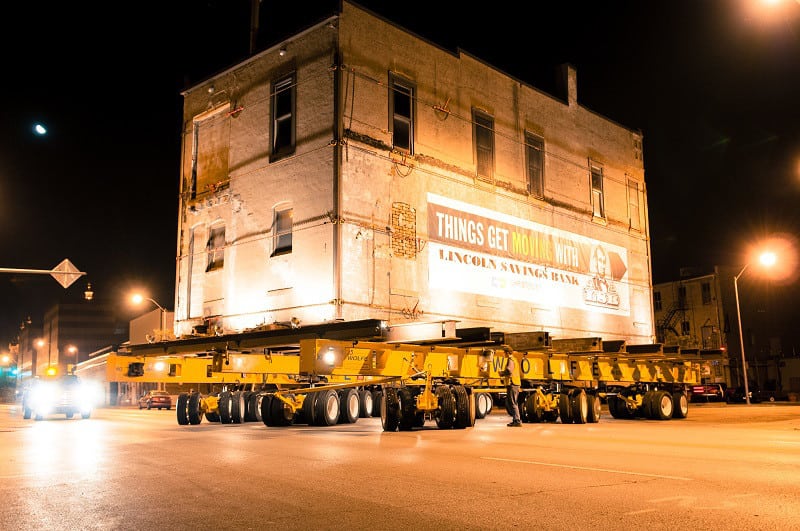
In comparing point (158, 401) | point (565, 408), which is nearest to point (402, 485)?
point (565, 408)

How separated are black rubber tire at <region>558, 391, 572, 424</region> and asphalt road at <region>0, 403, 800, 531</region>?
7853mm

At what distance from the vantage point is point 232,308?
19.6 meters

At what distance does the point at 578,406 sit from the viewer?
21.4 metres

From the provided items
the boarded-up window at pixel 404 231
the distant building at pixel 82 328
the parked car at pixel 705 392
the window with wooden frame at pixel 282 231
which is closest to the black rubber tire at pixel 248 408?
the window with wooden frame at pixel 282 231

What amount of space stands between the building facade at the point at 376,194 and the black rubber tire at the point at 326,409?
2503mm

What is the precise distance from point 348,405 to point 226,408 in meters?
4.45

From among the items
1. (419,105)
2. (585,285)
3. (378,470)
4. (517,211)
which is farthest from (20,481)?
(585,285)

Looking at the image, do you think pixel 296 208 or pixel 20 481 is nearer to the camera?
pixel 20 481

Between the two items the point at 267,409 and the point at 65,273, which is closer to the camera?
the point at 267,409

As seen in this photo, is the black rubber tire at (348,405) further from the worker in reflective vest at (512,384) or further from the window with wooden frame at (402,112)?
the window with wooden frame at (402,112)

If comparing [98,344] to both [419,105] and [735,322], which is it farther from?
[419,105]

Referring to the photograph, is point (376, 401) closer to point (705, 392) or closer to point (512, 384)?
point (512, 384)

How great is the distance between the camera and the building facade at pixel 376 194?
1794 cm

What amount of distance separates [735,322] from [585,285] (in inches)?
1862
